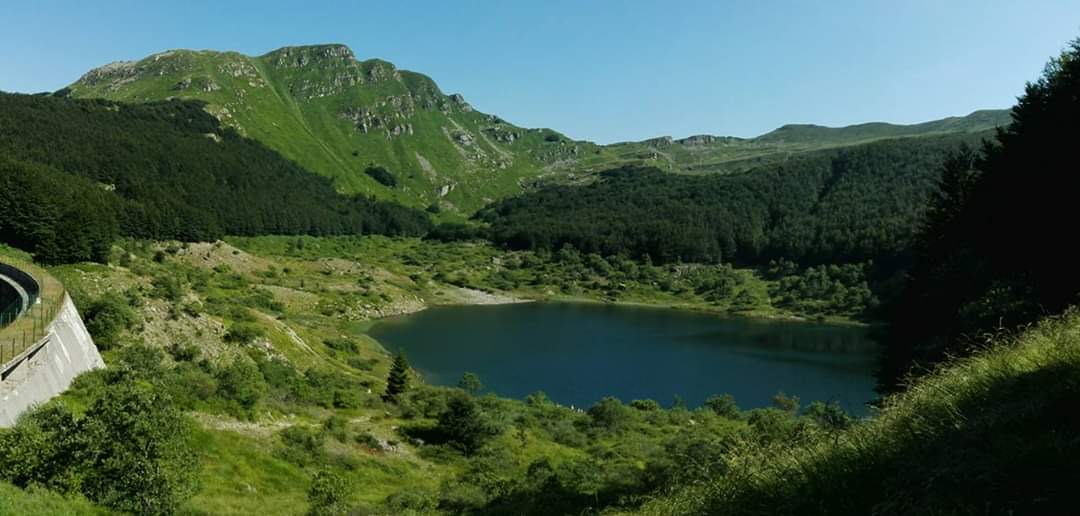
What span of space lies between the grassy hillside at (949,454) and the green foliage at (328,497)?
2331 cm

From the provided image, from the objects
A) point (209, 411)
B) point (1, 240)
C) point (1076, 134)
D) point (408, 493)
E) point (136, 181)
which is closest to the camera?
point (1076, 134)

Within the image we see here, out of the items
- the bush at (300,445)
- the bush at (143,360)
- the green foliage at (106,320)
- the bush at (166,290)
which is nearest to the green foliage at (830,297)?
the bush at (300,445)

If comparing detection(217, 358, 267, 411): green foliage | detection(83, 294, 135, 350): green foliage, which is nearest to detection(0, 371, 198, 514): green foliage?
detection(217, 358, 267, 411): green foliage

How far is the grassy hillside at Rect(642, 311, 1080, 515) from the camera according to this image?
599 centimetres

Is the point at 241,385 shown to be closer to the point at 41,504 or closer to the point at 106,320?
the point at 106,320

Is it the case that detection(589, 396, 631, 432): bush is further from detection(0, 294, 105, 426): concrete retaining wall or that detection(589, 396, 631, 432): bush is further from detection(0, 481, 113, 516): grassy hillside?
detection(0, 481, 113, 516): grassy hillside

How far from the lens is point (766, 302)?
193750 mm

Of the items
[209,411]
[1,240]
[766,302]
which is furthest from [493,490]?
[766,302]

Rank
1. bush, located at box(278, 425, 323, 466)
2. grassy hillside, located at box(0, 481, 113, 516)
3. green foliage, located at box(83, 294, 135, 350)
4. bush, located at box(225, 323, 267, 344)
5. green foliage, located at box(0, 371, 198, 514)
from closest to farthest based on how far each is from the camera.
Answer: grassy hillside, located at box(0, 481, 113, 516) → green foliage, located at box(0, 371, 198, 514) → bush, located at box(278, 425, 323, 466) → green foliage, located at box(83, 294, 135, 350) → bush, located at box(225, 323, 267, 344)

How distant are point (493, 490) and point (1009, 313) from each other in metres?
27.7

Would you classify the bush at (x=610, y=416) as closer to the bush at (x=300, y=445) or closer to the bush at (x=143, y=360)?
the bush at (x=300, y=445)

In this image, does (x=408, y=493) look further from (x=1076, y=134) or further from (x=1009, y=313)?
(x=1076, y=134)

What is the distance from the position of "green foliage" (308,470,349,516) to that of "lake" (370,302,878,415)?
61387mm

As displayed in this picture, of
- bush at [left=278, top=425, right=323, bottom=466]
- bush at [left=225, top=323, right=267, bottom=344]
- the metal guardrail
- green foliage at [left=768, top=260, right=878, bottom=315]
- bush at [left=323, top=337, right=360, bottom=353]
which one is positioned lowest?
green foliage at [left=768, top=260, right=878, bottom=315]
